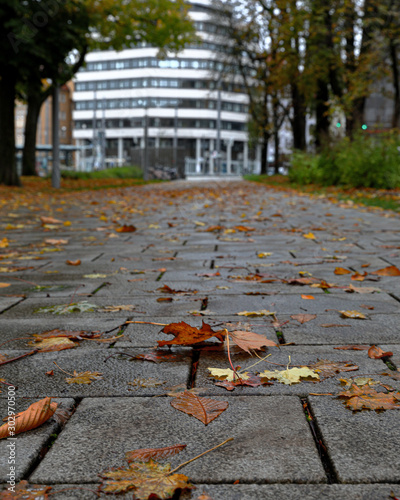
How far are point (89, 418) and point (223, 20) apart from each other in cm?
3511

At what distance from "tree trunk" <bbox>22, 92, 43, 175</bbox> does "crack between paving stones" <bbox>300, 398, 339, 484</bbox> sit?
79.6 ft

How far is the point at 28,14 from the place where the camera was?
15570 millimetres

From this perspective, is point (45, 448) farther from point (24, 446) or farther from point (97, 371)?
point (97, 371)

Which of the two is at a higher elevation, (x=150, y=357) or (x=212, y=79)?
(x=212, y=79)

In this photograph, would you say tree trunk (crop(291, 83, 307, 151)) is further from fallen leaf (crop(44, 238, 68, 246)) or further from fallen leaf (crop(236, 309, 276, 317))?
fallen leaf (crop(236, 309, 276, 317))

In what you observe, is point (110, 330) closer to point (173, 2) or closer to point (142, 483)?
point (142, 483)

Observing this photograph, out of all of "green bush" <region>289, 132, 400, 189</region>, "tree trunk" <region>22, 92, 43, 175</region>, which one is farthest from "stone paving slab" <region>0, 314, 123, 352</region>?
"tree trunk" <region>22, 92, 43, 175</region>

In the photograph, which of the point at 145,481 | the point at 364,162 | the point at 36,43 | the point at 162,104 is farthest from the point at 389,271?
the point at 162,104

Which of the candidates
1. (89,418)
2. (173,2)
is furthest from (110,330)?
(173,2)

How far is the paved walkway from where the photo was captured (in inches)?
55.6

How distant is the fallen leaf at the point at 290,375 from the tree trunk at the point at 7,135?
16.8 metres

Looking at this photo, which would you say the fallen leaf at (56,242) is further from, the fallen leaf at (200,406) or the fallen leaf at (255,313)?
the fallen leaf at (200,406)

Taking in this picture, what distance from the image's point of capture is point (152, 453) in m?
1.49

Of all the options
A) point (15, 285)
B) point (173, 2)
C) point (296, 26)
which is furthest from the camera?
point (173, 2)
